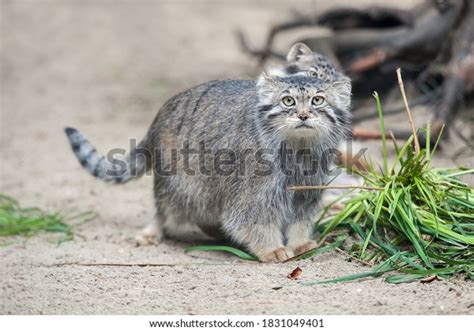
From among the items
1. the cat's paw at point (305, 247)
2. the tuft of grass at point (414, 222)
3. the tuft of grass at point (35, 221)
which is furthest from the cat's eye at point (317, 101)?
the tuft of grass at point (35, 221)

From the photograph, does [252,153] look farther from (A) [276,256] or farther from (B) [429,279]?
(B) [429,279]

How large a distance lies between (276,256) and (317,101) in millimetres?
1109

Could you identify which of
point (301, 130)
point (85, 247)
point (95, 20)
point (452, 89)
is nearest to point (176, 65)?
→ point (95, 20)

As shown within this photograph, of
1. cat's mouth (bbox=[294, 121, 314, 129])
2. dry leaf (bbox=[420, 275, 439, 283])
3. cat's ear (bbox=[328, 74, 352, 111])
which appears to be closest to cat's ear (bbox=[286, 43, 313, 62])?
cat's ear (bbox=[328, 74, 352, 111])

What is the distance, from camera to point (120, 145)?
27.3ft

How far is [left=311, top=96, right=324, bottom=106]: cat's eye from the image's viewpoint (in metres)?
4.96

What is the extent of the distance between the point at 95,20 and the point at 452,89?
6.63 m

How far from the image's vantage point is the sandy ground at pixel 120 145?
461 cm

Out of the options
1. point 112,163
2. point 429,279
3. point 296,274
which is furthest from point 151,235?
point 429,279

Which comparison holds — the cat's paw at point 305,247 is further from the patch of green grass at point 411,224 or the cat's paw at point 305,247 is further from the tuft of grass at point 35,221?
the tuft of grass at point 35,221

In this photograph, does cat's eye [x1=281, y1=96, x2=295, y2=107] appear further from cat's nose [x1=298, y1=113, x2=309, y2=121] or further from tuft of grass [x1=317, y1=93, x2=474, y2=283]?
tuft of grass [x1=317, y1=93, x2=474, y2=283]

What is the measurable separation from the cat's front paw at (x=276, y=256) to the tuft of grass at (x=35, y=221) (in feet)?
5.34

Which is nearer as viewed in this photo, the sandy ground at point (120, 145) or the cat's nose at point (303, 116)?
the sandy ground at point (120, 145)
